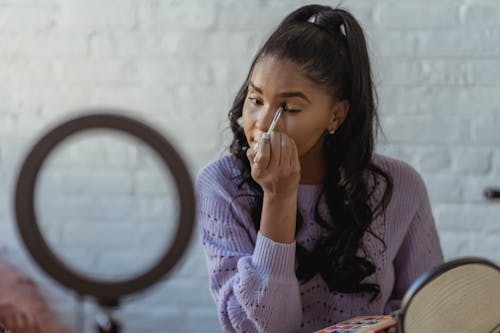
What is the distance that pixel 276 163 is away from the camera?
810 millimetres

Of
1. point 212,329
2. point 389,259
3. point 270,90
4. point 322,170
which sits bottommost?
point 212,329

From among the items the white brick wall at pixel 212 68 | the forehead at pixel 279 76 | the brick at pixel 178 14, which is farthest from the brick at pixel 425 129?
the forehead at pixel 279 76

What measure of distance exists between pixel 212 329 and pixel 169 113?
1.33 ft

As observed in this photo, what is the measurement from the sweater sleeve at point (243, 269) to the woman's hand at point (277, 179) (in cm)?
2

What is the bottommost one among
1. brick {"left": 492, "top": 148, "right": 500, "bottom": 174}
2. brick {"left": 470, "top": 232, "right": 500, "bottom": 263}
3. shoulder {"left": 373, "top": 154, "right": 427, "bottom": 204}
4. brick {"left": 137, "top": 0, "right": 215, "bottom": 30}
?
brick {"left": 470, "top": 232, "right": 500, "bottom": 263}

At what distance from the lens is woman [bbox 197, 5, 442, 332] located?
858 mm

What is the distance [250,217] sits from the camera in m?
0.96

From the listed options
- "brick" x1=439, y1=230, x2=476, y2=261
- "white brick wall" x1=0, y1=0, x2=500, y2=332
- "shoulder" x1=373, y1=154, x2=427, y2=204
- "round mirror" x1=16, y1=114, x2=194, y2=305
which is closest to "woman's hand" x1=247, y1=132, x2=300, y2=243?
"shoulder" x1=373, y1=154, x2=427, y2=204

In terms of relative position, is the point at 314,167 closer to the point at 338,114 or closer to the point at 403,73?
the point at 338,114

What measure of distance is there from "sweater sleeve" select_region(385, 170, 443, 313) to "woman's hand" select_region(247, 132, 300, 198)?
0.85 ft

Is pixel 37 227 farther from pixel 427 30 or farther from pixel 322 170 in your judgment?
pixel 427 30

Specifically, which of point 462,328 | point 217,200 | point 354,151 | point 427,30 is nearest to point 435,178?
point 427,30

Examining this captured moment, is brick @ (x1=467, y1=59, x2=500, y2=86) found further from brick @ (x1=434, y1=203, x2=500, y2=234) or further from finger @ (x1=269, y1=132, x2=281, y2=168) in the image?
finger @ (x1=269, y1=132, x2=281, y2=168)

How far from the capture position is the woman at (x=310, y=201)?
858 mm
